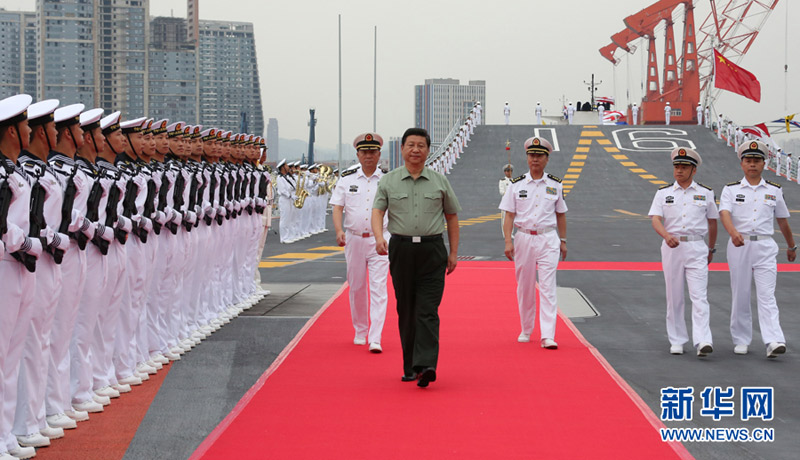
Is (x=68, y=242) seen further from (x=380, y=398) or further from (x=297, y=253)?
(x=297, y=253)

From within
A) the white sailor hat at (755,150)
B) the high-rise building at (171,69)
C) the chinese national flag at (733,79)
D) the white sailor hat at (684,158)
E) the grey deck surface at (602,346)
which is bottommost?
the grey deck surface at (602,346)

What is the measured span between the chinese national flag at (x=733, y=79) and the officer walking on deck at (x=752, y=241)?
45.0 metres

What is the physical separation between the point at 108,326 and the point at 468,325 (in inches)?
178

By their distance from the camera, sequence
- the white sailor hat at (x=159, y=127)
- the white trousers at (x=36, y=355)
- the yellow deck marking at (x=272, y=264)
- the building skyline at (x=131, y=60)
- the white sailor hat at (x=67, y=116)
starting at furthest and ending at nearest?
the building skyline at (x=131, y=60)
the yellow deck marking at (x=272, y=264)
the white sailor hat at (x=159, y=127)
the white sailor hat at (x=67, y=116)
the white trousers at (x=36, y=355)

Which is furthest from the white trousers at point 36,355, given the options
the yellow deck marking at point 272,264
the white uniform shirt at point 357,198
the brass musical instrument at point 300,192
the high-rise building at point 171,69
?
the high-rise building at point 171,69

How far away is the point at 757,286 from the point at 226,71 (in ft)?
604

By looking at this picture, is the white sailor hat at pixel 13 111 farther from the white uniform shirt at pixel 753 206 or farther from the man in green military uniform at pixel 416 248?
the white uniform shirt at pixel 753 206

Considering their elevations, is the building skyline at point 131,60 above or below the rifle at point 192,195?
above

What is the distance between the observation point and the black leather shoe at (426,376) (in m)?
7.38

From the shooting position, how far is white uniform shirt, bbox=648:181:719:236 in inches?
368

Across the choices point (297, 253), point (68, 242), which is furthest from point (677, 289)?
point (297, 253)

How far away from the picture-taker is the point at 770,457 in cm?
575

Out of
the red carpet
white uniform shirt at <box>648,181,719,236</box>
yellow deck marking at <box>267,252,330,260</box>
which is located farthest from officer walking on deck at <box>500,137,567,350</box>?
yellow deck marking at <box>267,252,330,260</box>

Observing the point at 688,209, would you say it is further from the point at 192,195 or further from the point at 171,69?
the point at 171,69
